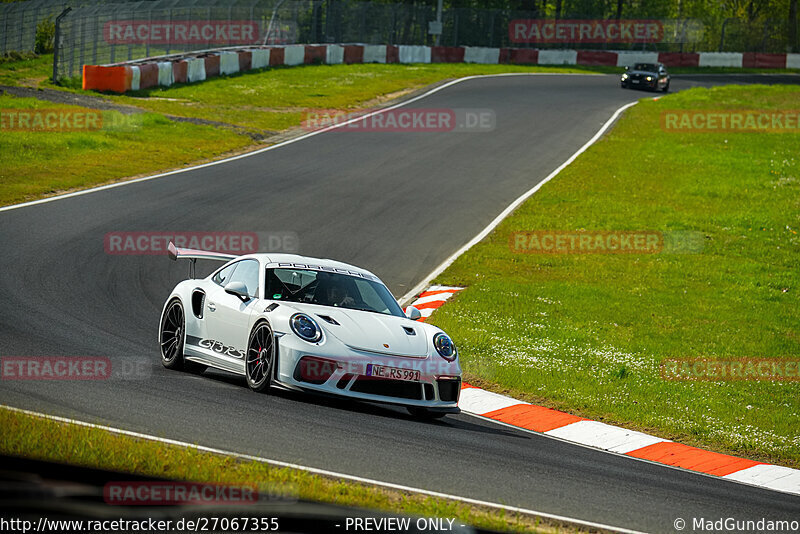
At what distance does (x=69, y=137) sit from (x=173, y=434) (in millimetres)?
20335

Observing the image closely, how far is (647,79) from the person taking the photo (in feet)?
152

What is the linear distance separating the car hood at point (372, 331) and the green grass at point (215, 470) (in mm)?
2559

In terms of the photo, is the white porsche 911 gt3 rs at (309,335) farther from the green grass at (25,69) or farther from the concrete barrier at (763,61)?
the concrete barrier at (763,61)

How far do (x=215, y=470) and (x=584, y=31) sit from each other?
62285 mm

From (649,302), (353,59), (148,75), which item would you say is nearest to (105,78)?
(148,75)

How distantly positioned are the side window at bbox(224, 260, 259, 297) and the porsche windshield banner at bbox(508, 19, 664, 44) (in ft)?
174

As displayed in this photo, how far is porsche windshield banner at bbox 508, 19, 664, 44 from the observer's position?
6162 cm

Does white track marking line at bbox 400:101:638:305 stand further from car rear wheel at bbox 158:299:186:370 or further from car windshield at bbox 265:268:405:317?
car rear wheel at bbox 158:299:186:370

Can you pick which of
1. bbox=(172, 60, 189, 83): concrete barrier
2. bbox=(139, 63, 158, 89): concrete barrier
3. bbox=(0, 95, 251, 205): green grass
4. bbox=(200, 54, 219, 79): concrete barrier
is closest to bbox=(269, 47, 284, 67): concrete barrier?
bbox=(200, 54, 219, 79): concrete barrier

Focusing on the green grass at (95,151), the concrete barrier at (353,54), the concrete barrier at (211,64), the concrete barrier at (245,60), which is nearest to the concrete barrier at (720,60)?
the concrete barrier at (353,54)

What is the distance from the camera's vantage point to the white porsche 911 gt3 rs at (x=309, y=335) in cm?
885

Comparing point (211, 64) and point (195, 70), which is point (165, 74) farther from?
point (211, 64)

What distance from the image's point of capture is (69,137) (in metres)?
25.9

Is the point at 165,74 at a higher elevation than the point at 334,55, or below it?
below
